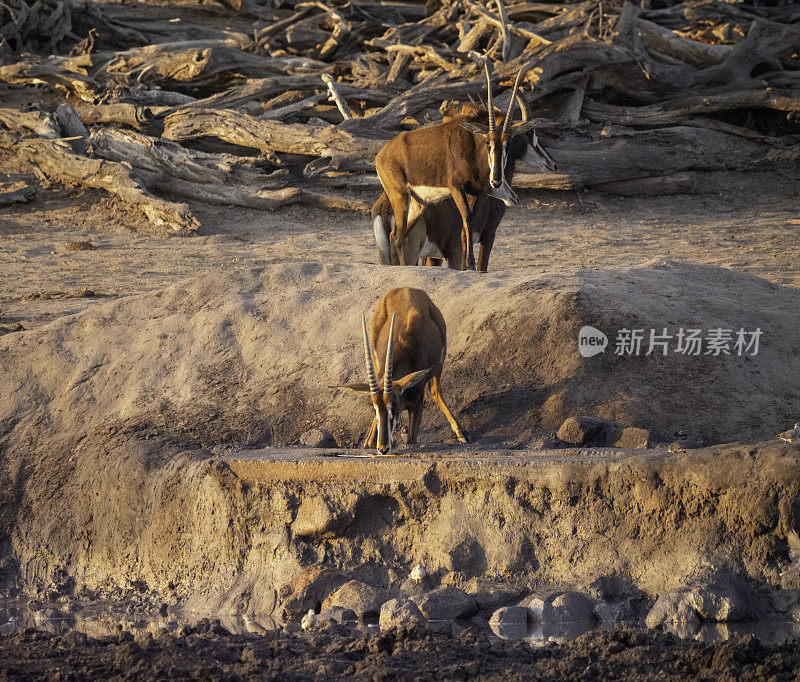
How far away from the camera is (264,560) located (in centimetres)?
699

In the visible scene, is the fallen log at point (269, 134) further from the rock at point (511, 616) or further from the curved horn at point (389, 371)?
the rock at point (511, 616)

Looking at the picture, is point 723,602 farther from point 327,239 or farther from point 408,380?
point 327,239

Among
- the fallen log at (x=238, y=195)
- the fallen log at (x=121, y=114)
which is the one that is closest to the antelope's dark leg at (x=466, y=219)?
the fallen log at (x=238, y=195)

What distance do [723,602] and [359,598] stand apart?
205 cm

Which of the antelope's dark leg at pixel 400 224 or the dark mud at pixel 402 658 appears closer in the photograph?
the dark mud at pixel 402 658

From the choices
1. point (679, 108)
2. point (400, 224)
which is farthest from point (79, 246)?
point (679, 108)

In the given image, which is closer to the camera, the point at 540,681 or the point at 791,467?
the point at 540,681

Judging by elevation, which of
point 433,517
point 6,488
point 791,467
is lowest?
point 6,488

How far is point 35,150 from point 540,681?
14.9 metres

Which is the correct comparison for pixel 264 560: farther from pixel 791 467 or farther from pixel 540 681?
pixel 791 467

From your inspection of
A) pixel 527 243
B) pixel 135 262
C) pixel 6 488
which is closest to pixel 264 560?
pixel 6 488

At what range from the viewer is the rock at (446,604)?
6.02 meters

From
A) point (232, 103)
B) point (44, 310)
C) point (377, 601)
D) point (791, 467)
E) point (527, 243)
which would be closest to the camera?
point (791, 467)

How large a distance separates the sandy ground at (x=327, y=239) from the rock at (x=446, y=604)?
6.95 metres
